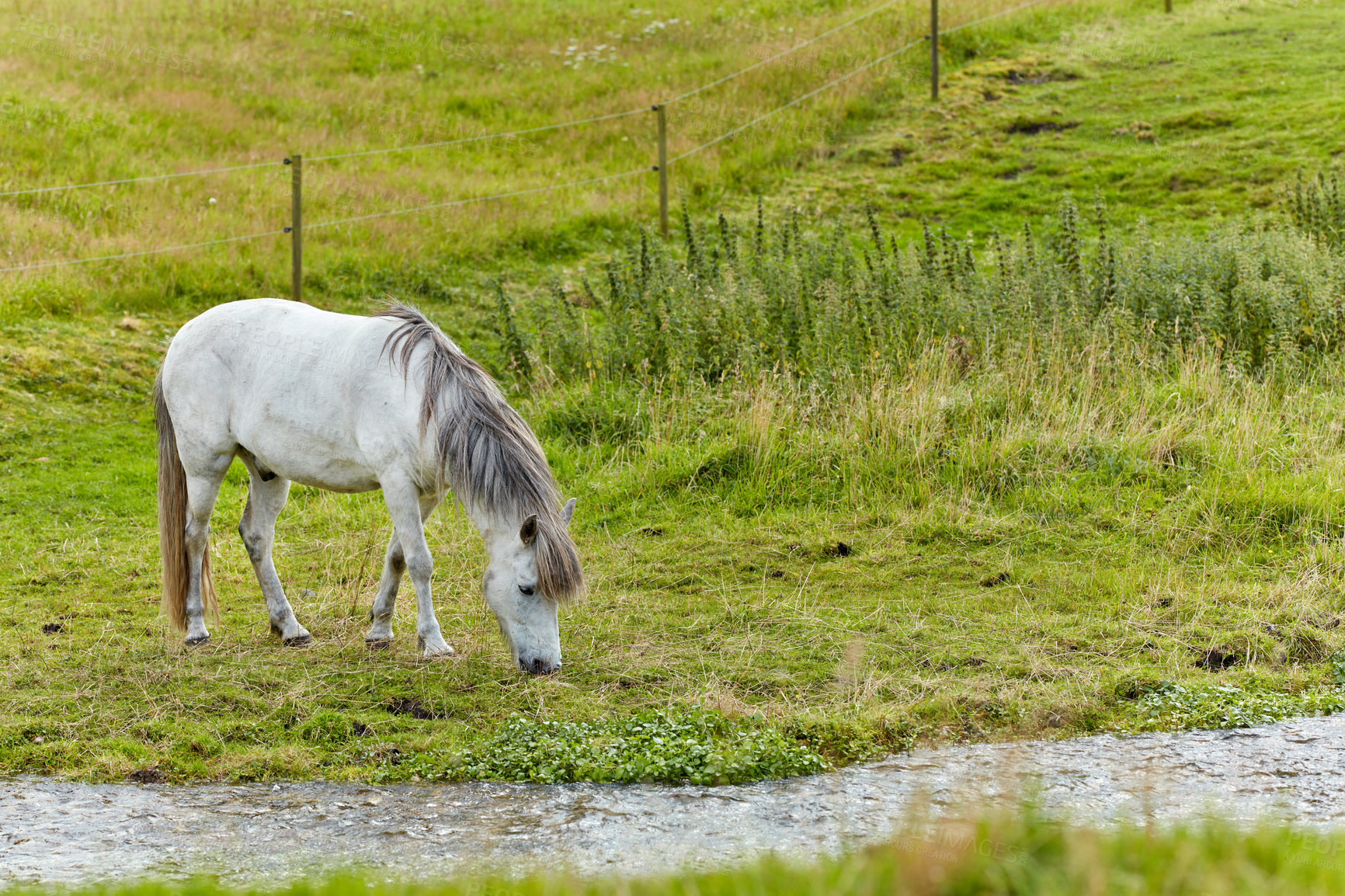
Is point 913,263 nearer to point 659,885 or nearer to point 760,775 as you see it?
point 760,775

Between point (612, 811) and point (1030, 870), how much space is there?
2.25 meters

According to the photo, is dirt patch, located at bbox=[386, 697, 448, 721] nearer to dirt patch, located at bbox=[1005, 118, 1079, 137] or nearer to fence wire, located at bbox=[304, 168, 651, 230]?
fence wire, located at bbox=[304, 168, 651, 230]

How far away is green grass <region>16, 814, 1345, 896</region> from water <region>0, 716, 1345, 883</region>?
1194mm

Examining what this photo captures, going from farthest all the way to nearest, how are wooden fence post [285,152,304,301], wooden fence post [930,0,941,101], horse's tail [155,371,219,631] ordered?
wooden fence post [930,0,941,101]
wooden fence post [285,152,304,301]
horse's tail [155,371,219,631]

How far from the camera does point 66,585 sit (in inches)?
256

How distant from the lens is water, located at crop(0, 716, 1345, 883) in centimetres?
334

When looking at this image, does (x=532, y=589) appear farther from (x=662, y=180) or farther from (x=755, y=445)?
(x=662, y=180)

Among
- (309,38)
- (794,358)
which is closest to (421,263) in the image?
(794,358)

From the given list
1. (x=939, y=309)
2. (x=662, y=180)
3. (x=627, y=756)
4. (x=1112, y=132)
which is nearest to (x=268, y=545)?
(x=627, y=756)

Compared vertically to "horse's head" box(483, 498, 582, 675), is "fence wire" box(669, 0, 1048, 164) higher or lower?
higher

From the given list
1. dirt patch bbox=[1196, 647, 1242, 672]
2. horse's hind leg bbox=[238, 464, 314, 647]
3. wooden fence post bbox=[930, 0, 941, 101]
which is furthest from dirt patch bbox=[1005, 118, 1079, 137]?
horse's hind leg bbox=[238, 464, 314, 647]

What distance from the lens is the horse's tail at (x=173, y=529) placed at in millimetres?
5773

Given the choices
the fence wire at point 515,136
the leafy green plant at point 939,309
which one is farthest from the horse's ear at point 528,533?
the fence wire at point 515,136

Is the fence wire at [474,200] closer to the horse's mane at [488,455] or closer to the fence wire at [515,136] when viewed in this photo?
the fence wire at [515,136]
